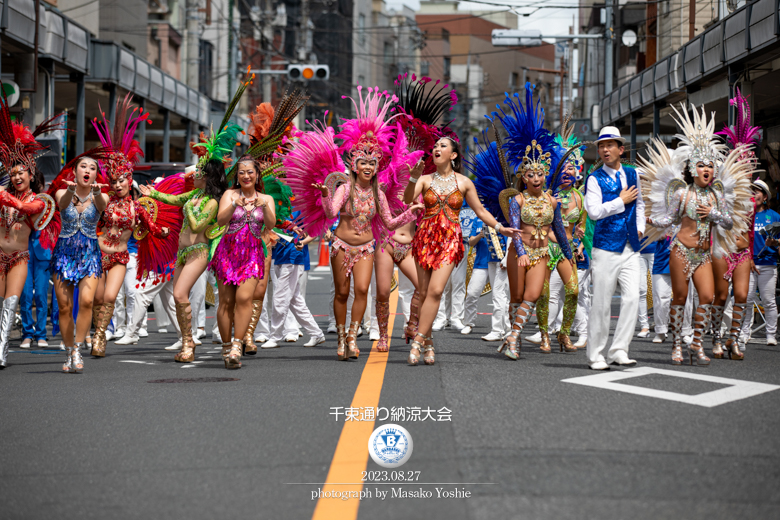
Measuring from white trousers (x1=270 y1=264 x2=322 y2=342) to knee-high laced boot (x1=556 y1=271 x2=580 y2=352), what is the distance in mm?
2776

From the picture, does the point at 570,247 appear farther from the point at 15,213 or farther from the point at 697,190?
the point at 15,213

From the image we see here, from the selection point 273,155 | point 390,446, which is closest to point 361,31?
point 273,155

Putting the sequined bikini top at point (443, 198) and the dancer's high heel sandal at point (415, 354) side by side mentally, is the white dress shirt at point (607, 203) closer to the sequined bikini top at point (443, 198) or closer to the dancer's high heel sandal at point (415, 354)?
the sequined bikini top at point (443, 198)

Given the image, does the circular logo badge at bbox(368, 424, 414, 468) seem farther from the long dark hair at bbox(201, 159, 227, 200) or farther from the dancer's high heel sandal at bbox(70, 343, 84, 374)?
the long dark hair at bbox(201, 159, 227, 200)

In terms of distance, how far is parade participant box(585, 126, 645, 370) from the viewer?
27.9ft

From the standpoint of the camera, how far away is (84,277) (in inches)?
363

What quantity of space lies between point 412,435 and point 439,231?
3652 millimetres

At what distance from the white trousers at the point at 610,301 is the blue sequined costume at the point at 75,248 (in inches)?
186

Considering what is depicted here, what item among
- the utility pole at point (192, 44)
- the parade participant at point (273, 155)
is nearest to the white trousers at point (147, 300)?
the parade participant at point (273, 155)

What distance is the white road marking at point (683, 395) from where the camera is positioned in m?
6.64

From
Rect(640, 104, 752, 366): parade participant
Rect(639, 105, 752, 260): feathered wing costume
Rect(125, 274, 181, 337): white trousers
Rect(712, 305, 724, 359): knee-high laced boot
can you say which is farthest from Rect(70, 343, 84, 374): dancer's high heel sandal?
Rect(712, 305, 724, 359): knee-high laced boot

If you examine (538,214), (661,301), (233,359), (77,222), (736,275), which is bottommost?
(233,359)

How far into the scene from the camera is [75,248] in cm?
916

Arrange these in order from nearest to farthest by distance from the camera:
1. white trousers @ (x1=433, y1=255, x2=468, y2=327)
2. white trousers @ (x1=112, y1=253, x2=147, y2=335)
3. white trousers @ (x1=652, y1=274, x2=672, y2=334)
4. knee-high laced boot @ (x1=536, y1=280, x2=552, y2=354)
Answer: knee-high laced boot @ (x1=536, y1=280, x2=552, y2=354) < white trousers @ (x1=652, y1=274, x2=672, y2=334) < white trousers @ (x1=112, y1=253, x2=147, y2=335) < white trousers @ (x1=433, y1=255, x2=468, y2=327)
